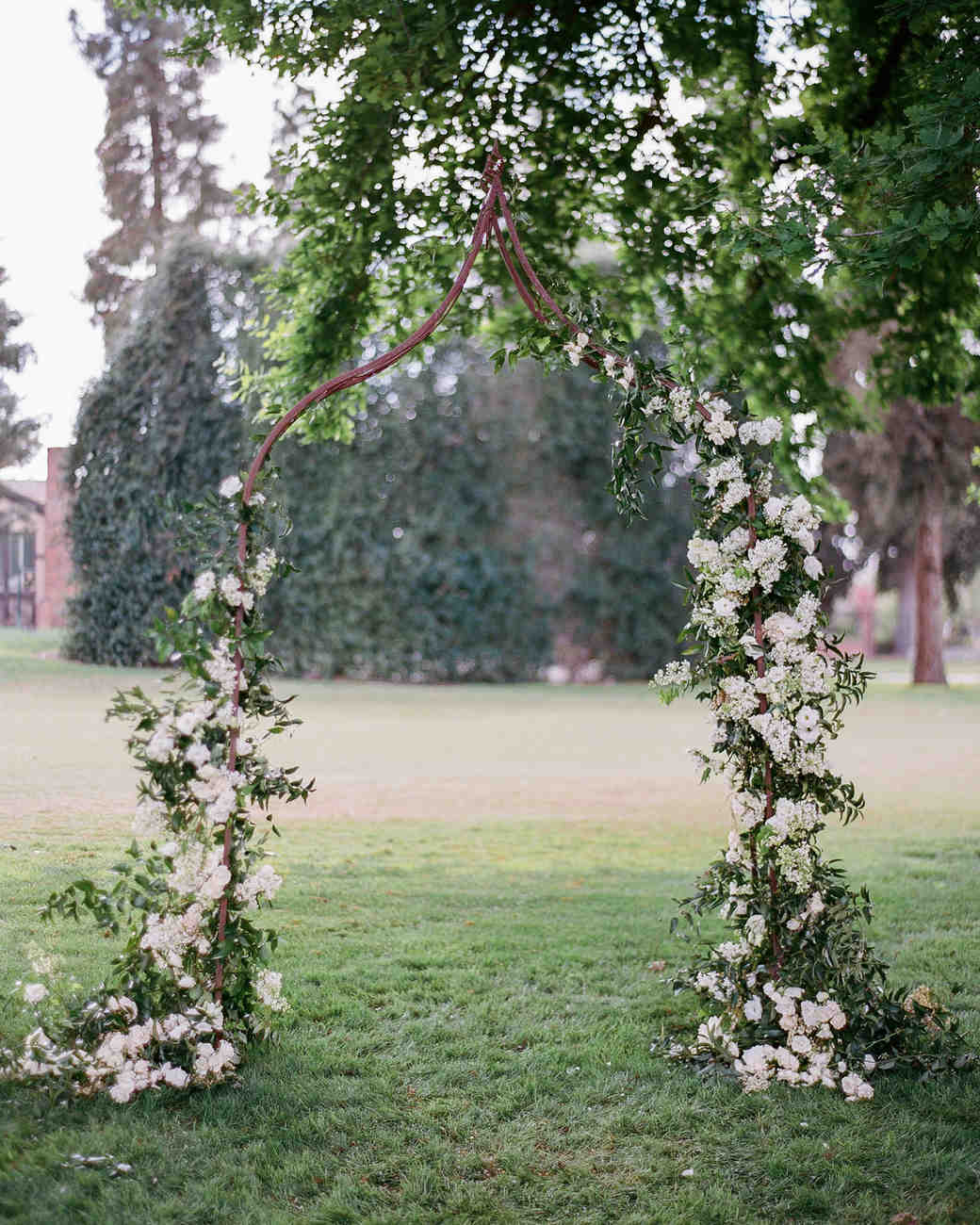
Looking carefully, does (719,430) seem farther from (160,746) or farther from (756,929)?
(160,746)

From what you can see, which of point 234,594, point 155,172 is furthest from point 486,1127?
point 155,172

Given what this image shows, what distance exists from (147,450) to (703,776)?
13.9 meters

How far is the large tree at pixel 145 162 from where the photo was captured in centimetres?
1984

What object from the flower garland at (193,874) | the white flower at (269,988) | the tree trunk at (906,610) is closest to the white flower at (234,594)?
the flower garland at (193,874)

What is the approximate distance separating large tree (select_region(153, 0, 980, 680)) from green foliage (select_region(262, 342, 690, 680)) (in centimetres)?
919

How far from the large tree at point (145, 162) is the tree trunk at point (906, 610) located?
14.4m

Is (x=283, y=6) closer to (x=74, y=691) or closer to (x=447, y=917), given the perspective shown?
(x=447, y=917)

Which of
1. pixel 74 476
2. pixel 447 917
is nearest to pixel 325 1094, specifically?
pixel 447 917

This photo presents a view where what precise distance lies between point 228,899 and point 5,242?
1066cm

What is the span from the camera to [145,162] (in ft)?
66.8

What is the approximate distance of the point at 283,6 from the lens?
5.55m

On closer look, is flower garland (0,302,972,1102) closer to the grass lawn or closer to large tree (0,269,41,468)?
the grass lawn

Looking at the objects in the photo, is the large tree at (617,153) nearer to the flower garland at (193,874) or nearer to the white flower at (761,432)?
the white flower at (761,432)

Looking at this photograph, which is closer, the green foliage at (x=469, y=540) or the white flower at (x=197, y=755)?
the white flower at (x=197, y=755)
